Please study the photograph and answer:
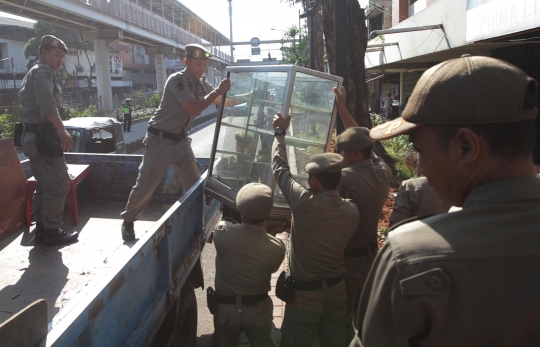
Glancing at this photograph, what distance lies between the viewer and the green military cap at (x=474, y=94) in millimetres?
1051

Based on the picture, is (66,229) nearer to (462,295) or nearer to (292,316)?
(292,316)

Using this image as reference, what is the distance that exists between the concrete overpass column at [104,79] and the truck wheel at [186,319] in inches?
1046

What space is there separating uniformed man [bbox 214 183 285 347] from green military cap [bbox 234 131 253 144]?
1.49 meters

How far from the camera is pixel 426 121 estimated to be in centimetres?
112

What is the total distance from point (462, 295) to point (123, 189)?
5.15 m

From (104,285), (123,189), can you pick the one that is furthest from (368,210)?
(123,189)

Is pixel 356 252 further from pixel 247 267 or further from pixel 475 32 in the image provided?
pixel 475 32

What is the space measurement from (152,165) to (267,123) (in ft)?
3.83

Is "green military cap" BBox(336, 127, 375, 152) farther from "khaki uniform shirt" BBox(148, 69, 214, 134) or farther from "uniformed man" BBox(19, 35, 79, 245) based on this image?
"uniformed man" BBox(19, 35, 79, 245)

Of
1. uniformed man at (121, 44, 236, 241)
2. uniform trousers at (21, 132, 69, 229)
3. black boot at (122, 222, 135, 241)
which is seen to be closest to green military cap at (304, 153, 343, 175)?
uniformed man at (121, 44, 236, 241)

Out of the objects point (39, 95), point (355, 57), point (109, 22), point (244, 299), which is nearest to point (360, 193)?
point (244, 299)

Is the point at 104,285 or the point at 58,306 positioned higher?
the point at 104,285

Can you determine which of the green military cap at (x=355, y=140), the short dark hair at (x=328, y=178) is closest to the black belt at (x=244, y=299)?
the short dark hair at (x=328, y=178)

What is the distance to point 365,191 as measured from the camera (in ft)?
10.3
